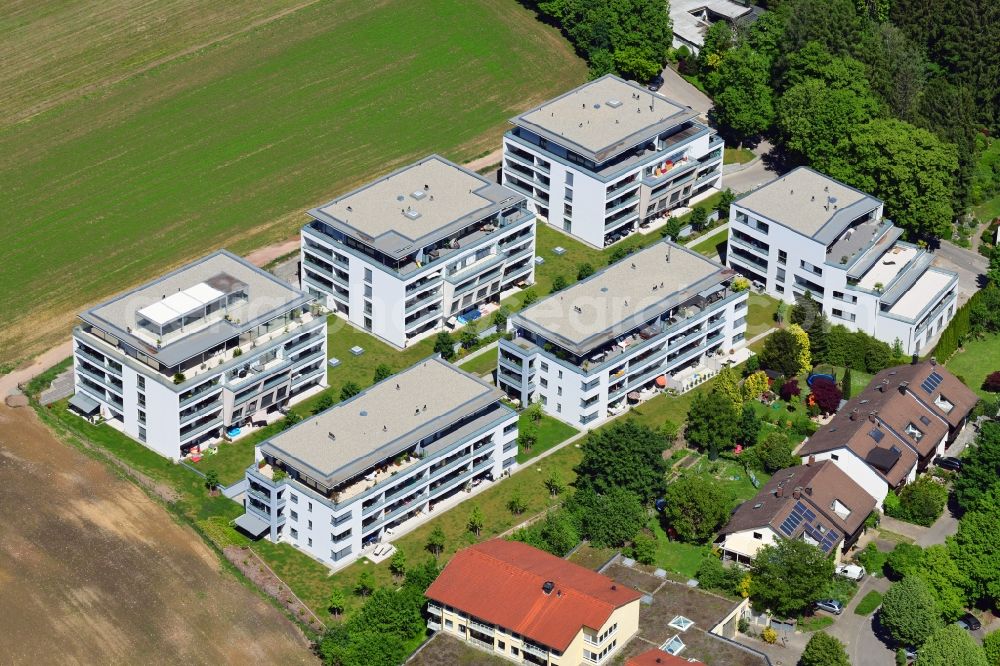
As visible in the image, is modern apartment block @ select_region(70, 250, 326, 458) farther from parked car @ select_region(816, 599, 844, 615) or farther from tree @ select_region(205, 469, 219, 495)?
parked car @ select_region(816, 599, 844, 615)

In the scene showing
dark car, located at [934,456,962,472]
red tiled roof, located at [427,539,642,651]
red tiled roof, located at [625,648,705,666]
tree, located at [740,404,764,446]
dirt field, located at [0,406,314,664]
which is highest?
red tiled roof, located at [427,539,642,651]

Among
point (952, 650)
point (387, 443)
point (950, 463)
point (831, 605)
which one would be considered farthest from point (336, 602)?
point (950, 463)

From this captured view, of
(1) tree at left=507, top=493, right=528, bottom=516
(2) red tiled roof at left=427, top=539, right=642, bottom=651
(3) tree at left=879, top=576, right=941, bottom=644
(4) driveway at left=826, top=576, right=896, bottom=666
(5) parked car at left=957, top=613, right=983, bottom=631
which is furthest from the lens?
(1) tree at left=507, top=493, right=528, bottom=516

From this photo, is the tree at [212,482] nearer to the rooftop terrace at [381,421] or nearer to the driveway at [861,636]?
the rooftop terrace at [381,421]

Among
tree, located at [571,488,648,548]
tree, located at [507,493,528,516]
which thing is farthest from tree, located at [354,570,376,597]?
tree, located at [571,488,648,548]

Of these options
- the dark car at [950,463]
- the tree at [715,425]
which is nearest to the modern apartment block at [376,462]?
the tree at [715,425]

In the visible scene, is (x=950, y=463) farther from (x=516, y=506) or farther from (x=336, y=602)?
(x=336, y=602)

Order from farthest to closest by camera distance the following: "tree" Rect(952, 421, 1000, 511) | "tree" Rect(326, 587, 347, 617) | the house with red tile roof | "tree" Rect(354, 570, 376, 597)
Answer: the house with red tile roof, "tree" Rect(952, 421, 1000, 511), "tree" Rect(354, 570, 376, 597), "tree" Rect(326, 587, 347, 617)
